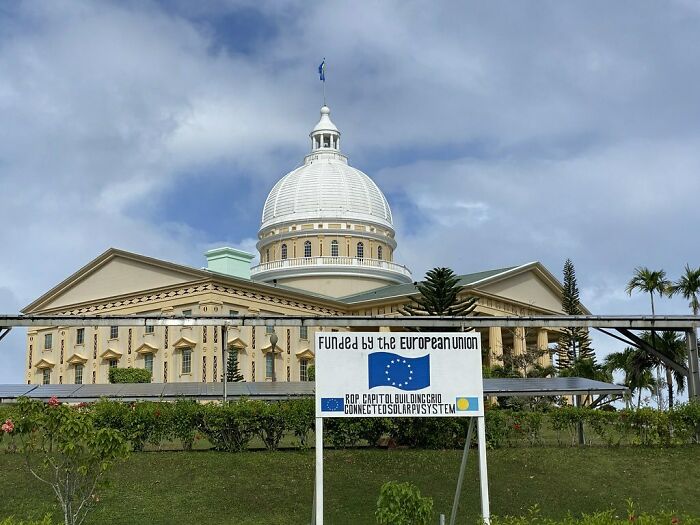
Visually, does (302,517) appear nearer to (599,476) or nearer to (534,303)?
(599,476)

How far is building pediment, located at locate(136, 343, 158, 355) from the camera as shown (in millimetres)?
58500

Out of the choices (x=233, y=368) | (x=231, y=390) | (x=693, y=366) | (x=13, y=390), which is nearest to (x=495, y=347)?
(x=233, y=368)

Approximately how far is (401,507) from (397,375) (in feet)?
8.15

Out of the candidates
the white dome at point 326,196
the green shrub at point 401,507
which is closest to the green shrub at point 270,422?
the green shrub at point 401,507

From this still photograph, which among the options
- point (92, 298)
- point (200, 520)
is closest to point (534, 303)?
point (92, 298)

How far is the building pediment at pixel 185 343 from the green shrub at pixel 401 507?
4613 cm

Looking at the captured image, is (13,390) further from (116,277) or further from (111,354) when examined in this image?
(116,277)

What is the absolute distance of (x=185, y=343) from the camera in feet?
189

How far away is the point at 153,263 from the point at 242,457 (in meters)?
39.5

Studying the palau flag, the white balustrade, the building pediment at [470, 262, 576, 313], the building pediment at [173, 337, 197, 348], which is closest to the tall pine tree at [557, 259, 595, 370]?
the building pediment at [470, 262, 576, 313]

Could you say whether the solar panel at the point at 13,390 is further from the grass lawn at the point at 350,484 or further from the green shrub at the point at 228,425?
the green shrub at the point at 228,425

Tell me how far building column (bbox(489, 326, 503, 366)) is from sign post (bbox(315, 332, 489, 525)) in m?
45.7

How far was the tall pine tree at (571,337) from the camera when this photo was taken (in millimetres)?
58906

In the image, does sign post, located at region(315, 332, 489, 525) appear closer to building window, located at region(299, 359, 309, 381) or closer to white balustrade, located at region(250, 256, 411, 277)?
building window, located at region(299, 359, 309, 381)
